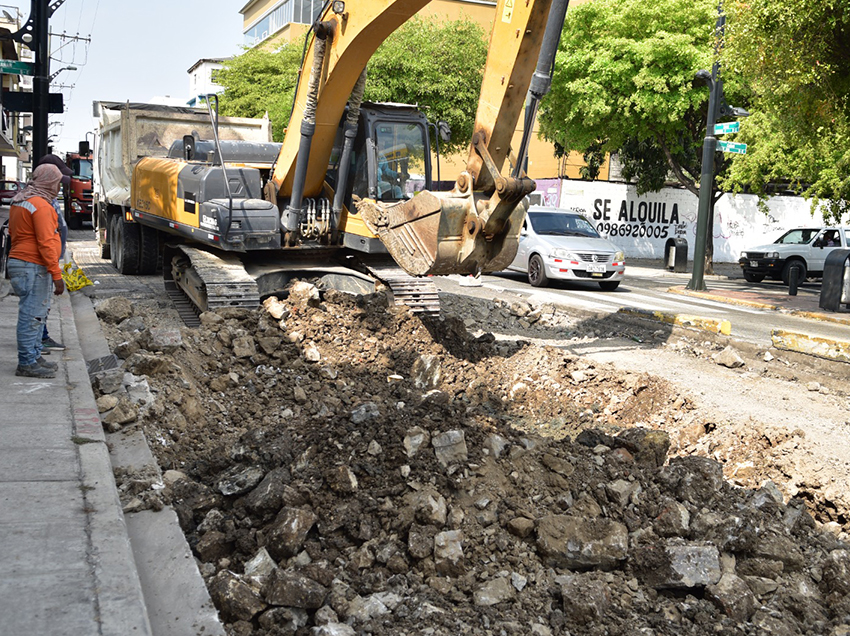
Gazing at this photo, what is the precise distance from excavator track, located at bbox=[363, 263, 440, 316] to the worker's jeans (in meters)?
4.42

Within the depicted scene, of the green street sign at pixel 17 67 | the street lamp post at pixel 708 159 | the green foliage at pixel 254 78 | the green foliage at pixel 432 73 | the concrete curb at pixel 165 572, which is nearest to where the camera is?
the concrete curb at pixel 165 572

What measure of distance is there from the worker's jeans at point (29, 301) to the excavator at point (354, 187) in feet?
9.09

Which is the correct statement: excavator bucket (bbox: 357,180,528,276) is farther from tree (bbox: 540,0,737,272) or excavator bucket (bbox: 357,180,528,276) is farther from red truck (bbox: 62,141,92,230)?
red truck (bbox: 62,141,92,230)

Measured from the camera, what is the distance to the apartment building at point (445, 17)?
47.7m

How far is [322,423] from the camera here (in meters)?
6.13

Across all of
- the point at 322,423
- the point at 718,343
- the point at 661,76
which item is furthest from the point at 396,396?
the point at 661,76

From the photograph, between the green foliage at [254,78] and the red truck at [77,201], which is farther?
the green foliage at [254,78]

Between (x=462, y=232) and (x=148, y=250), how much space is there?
9727 millimetres

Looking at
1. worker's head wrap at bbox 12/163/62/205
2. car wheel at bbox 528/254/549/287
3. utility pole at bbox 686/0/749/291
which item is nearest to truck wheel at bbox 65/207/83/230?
car wheel at bbox 528/254/549/287

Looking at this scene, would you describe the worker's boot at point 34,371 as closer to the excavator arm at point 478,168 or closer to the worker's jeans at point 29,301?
the worker's jeans at point 29,301

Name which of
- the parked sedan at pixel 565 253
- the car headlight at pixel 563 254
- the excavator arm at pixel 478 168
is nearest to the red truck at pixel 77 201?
the parked sedan at pixel 565 253

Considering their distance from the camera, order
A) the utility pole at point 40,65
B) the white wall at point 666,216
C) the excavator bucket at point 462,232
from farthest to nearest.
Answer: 1. the white wall at point 666,216
2. the utility pole at point 40,65
3. the excavator bucket at point 462,232

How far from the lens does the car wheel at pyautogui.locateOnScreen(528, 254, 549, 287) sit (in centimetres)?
1850

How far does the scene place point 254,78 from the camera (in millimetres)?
43656
